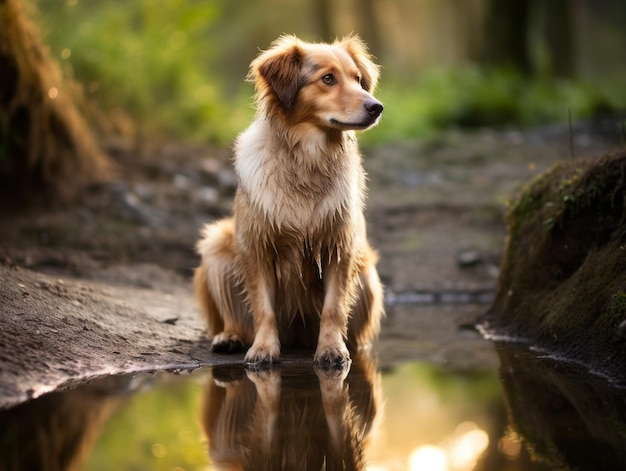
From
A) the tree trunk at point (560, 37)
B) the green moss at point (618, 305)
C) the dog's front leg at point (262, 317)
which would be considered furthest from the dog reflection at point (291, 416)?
the tree trunk at point (560, 37)

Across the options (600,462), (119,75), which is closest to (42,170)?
(119,75)

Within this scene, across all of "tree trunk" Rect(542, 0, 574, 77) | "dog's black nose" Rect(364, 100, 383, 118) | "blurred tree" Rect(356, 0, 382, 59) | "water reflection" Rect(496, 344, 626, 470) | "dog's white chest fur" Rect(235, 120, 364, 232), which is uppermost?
"blurred tree" Rect(356, 0, 382, 59)

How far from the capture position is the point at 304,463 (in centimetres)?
308

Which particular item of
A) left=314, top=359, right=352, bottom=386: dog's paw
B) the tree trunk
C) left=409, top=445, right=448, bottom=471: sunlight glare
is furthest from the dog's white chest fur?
the tree trunk

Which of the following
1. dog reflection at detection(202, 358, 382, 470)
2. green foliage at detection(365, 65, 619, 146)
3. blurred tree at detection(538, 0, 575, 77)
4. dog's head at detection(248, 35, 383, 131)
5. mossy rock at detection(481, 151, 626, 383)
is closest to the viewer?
dog reflection at detection(202, 358, 382, 470)

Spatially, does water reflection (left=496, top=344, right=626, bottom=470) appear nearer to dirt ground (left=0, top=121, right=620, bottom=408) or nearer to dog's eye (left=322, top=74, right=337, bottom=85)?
dirt ground (left=0, top=121, right=620, bottom=408)

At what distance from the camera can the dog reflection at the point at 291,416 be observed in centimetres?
317

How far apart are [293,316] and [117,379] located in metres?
1.43

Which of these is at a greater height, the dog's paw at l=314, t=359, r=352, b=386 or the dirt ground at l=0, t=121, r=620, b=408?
the dirt ground at l=0, t=121, r=620, b=408

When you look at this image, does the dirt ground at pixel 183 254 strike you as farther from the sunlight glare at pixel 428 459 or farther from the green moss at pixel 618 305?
the sunlight glare at pixel 428 459

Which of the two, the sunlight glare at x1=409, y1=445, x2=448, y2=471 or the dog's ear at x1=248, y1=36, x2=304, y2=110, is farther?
the dog's ear at x1=248, y1=36, x2=304, y2=110

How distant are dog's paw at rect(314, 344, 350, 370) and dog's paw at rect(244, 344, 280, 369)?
24cm

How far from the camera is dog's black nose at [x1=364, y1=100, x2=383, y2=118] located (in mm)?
5062

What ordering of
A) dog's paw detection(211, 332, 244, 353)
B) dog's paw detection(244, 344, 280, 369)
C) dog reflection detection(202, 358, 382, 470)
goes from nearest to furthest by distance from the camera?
dog reflection detection(202, 358, 382, 470) < dog's paw detection(244, 344, 280, 369) < dog's paw detection(211, 332, 244, 353)
